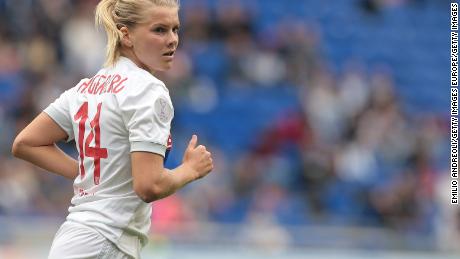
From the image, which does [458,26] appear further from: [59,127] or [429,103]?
[59,127]

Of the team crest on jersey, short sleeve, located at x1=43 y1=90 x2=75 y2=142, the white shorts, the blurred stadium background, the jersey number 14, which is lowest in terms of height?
the white shorts

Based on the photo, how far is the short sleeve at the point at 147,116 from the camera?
3863mm

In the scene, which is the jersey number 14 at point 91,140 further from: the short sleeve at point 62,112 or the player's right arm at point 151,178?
the player's right arm at point 151,178

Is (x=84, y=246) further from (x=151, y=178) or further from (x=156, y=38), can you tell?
(x=156, y=38)

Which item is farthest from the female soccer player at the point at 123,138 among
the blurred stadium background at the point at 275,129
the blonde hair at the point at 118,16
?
the blurred stadium background at the point at 275,129

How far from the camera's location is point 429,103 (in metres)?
14.0

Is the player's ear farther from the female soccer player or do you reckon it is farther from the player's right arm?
the player's right arm

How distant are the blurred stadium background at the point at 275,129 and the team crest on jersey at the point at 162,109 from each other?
16.8 ft

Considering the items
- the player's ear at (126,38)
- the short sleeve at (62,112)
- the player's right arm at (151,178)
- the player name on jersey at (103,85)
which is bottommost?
the player's right arm at (151,178)

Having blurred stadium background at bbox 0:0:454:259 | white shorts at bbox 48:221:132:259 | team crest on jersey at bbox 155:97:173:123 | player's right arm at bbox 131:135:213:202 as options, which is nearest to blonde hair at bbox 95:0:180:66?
team crest on jersey at bbox 155:97:173:123

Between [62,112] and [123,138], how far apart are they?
0.40 metres

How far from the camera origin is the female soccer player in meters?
3.90

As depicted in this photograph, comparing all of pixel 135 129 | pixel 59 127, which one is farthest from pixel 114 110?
pixel 59 127

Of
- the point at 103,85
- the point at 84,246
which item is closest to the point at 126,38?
the point at 103,85
